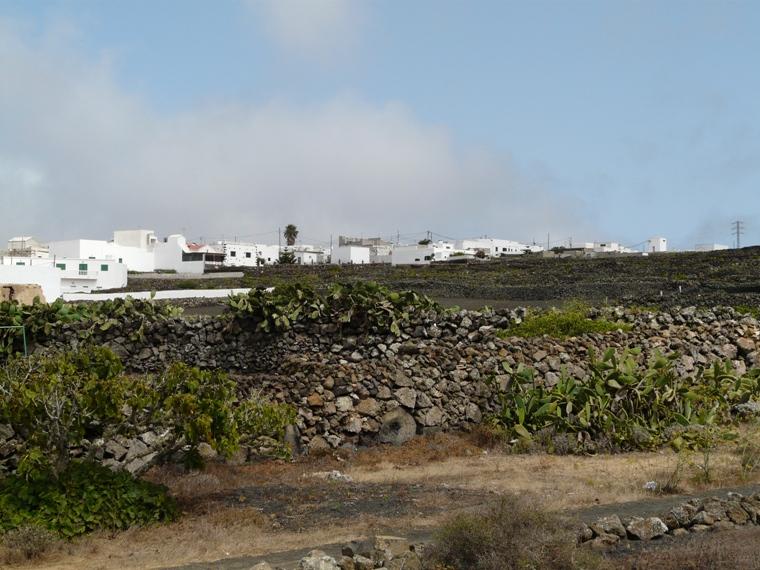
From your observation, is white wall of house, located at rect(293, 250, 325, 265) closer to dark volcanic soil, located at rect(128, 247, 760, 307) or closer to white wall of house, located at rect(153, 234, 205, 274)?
white wall of house, located at rect(153, 234, 205, 274)

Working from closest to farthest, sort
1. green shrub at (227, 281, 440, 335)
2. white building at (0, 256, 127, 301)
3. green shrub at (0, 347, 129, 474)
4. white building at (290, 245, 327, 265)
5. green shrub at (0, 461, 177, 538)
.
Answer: green shrub at (0, 461, 177, 538), green shrub at (0, 347, 129, 474), green shrub at (227, 281, 440, 335), white building at (0, 256, 127, 301), white building at (290, 245, 327, 265)

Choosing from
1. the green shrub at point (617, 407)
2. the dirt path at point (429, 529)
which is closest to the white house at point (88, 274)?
the green shrub at point (617, 407)

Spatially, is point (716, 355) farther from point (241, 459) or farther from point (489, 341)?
point (241, 459)

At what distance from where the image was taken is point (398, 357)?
52.2 feet

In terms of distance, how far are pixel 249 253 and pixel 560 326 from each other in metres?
87.9

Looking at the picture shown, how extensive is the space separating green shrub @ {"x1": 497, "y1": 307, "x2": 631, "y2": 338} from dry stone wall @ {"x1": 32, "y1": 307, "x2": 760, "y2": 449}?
0.29 meters

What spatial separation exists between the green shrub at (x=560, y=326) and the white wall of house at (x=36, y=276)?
20.8 meters

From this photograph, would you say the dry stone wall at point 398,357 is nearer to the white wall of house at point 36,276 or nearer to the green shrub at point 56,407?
the green shrub at point 56,407

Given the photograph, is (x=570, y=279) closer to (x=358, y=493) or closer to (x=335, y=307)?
(x=335, y=307)

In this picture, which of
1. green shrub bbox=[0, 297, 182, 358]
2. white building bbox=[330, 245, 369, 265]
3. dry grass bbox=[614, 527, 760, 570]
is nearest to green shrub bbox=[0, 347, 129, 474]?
dry grass bbox=[614, 527, 760, 570]

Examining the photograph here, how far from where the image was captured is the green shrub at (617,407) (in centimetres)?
1393

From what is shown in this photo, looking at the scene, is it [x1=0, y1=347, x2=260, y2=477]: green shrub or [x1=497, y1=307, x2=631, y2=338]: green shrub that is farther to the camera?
[x1=497, y1=307, x2=631, y2=338]: green shrub

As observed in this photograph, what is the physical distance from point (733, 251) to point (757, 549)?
56.0 metres

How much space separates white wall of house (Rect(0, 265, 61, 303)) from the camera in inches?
1246
